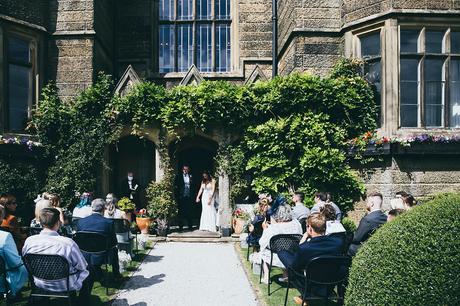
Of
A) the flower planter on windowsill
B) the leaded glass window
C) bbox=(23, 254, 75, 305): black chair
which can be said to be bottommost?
bbox=(23, 254, 75, 305): black chair

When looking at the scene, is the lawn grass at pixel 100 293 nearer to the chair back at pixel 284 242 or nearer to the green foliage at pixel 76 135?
the chair back at pixel 284 242

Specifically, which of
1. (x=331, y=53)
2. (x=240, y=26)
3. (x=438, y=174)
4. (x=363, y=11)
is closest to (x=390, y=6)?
(x=363, y=11)

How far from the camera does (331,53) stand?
1298 cm

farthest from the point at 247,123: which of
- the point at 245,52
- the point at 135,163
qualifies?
the point at 135,163

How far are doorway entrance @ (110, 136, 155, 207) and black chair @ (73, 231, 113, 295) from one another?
7975mm

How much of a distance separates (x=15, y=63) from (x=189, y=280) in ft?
27.6

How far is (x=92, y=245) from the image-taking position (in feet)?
22.3

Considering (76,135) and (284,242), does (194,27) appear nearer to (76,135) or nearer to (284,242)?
(76,135)

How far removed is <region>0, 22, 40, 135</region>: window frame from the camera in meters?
11.8

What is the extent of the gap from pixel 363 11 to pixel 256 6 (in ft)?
14.7

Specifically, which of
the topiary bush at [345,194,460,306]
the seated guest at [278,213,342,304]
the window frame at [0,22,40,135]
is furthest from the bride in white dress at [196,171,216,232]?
the topiary bush at [345,194,460,306]

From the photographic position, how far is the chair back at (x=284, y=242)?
6.78 m

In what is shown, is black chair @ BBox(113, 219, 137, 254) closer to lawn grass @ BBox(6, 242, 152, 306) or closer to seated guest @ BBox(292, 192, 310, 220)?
lawn grass @ BBox(6, 242, 152, 306)

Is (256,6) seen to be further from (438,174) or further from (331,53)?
(438,174)
